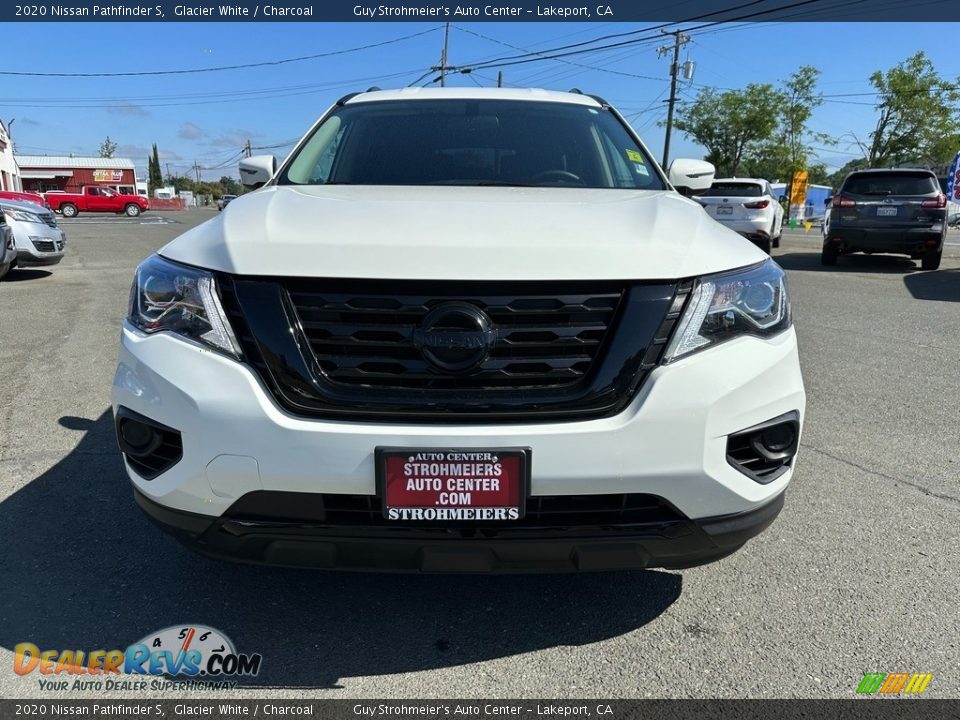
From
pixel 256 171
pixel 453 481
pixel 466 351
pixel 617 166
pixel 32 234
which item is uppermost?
pixel 617 166

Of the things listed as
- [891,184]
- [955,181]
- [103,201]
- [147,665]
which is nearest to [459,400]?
[147,665]

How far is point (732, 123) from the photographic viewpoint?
39219 mm

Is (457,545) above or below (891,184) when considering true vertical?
above

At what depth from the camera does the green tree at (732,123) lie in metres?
38.2

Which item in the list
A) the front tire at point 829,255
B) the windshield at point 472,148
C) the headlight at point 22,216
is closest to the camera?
the windshield at point 472,148

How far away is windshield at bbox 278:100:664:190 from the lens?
10.1 feet

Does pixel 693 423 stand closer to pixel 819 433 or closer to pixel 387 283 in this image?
pixel 387 283

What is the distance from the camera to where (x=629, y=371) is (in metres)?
1.85

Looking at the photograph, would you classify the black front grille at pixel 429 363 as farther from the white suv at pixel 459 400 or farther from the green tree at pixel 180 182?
the green tree at pixel 180 182

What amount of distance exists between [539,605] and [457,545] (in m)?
Answer: 0.70

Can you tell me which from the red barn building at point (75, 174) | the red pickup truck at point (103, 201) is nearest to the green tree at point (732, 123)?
the red pickup truck at point (103, 201)

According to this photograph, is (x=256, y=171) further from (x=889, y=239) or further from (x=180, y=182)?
(x=180, y=182)

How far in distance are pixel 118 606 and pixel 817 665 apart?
2.17 metres

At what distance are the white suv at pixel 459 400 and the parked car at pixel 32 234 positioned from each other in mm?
9726
